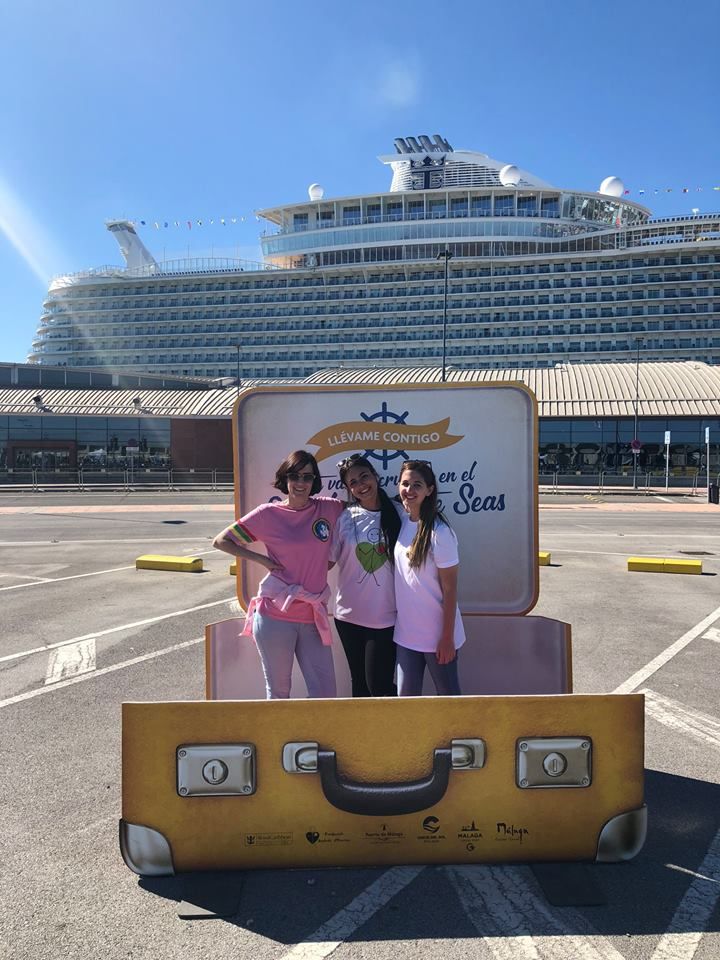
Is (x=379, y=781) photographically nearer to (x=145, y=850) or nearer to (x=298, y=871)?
(x=298, y=871)

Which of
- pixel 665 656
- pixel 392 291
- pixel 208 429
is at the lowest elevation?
pixel 665 656

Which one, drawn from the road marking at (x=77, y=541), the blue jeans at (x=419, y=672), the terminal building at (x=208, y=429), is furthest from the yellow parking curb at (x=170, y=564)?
the terminal building at (x=208, y=429)

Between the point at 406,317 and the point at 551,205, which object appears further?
the point at 551,205

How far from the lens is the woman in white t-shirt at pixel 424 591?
3658 millimetres

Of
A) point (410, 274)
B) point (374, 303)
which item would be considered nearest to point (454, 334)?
point (410, 274)

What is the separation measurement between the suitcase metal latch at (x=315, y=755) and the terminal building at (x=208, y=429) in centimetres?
3554

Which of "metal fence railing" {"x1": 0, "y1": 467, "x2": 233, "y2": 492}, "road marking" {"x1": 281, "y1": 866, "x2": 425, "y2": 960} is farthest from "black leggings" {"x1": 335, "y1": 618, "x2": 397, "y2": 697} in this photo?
"metal fence railing" {"x1": 0, "y1": 467, "x2": 233, "y2": 492}

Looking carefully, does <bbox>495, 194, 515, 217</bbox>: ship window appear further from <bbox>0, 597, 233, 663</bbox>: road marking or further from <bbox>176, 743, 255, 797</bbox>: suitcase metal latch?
<bbox>176, 743, 255, 797</bbox>: suitcase metal latch

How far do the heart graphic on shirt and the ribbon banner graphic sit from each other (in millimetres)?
941

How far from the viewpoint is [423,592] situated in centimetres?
369

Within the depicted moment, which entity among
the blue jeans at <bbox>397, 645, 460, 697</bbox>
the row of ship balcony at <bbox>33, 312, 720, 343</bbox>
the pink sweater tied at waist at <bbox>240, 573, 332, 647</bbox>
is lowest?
the blue jeans at <bbox>397, 645, 460, 697</bbox>

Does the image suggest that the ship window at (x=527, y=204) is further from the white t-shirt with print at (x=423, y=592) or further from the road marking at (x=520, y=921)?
the road marking at (x=520, y=921)

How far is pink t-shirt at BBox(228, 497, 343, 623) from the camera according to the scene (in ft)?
12.7

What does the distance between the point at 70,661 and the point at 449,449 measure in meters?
4.12
